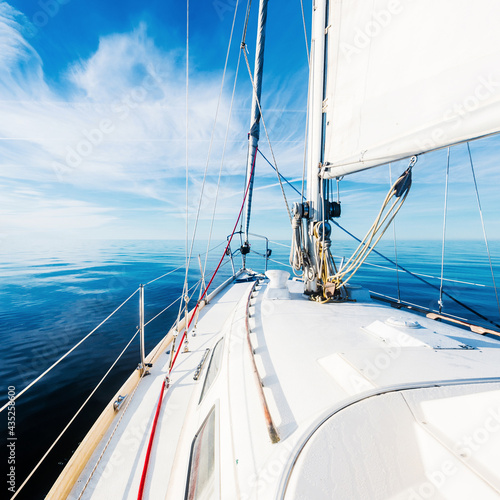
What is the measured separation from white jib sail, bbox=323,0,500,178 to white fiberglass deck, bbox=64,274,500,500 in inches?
62.5

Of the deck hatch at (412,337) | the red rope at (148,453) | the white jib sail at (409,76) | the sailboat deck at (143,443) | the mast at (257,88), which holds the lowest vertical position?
the sailboat deck at (143,443)

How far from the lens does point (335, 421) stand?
3.52ft

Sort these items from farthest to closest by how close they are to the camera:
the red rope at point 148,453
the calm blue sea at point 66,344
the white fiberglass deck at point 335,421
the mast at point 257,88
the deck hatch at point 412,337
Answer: the mast at point 257,88 < the calm blue sea at point 66,344 < the deck hatch at point 412,337 < the red rope at point 148,453 < the white fiberglass deck at point 335,421

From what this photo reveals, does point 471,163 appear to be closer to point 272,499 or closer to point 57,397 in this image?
point 272,499

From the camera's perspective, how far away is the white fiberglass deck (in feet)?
3.04

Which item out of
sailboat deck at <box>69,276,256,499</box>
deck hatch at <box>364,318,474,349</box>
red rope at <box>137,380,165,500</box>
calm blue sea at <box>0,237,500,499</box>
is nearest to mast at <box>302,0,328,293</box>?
calm blue sea at <box>0,237,500,499</box>

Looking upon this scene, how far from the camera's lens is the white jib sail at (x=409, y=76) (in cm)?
137

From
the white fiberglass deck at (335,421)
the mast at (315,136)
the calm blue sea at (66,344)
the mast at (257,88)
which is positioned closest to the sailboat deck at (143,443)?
the white fiberglass deck at (335,421)

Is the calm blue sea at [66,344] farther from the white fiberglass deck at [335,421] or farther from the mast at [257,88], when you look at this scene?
the mast at [257,88]

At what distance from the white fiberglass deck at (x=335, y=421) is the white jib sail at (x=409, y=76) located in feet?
5.21

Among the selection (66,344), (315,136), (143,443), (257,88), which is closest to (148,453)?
(143,443)

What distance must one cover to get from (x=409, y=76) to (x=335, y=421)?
256 centimetres

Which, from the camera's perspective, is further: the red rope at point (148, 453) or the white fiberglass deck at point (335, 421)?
the red rope at point (148, 453)

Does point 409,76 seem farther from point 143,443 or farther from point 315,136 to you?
point 143,443
